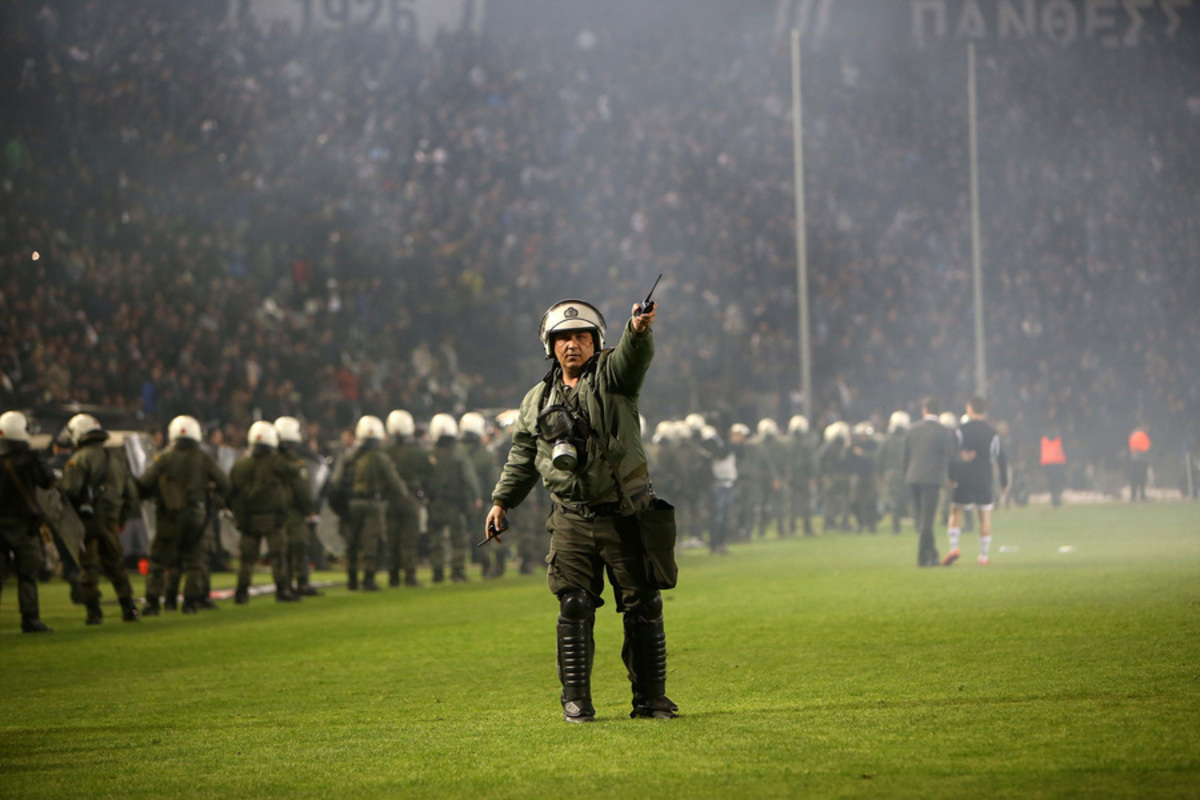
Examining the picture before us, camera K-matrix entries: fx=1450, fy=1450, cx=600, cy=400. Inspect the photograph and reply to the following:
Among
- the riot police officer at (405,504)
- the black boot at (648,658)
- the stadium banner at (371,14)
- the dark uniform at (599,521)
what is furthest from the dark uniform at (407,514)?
the stadium banner at (371,14)

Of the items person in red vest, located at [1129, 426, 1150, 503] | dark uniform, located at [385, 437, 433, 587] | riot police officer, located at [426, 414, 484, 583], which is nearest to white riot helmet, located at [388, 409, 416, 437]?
dark uniform, located at [385, 437, 433, 587]

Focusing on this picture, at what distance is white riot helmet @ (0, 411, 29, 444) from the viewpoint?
1505 cm

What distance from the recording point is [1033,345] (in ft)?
130

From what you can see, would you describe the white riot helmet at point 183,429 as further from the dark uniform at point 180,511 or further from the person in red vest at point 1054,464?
the person in red vest at point 1054,464

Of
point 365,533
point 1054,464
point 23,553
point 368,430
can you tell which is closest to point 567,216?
point 1054,464

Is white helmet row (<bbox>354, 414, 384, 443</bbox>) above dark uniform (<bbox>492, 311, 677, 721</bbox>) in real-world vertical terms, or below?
above

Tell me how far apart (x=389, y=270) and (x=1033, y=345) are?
18091 mm

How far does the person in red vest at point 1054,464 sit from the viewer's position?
1319 inches

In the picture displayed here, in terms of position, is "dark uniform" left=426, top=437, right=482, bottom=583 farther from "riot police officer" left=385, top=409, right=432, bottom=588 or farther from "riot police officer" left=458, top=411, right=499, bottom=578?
"riot police officer" left=458, top=411, right=499, bottom=578

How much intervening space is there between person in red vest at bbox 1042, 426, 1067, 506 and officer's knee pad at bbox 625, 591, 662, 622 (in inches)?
1098

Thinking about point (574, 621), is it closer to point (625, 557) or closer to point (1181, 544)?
point (625, 557)

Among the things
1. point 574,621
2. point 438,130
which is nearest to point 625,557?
point 574,621

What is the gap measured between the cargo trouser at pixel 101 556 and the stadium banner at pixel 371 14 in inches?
916

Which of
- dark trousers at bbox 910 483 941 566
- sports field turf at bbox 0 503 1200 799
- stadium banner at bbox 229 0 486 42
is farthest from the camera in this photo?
stadium banner at bbox 229 0 486 42
